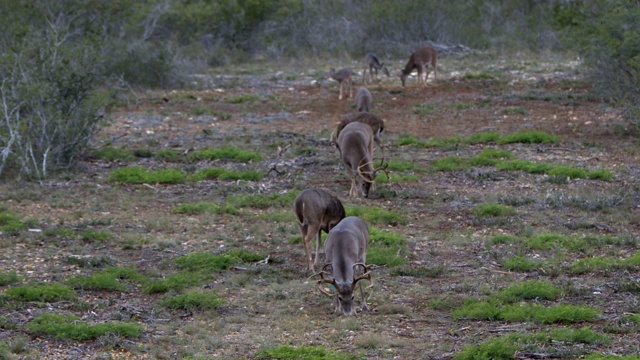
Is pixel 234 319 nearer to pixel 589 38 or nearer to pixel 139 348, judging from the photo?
pixel 139 348

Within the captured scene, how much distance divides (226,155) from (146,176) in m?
2.02

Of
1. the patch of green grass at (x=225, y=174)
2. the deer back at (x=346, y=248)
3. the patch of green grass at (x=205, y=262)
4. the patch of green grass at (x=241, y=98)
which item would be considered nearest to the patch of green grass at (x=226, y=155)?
the patch of green grass at (x=225, y=174)

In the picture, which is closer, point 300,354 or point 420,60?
point 300,354

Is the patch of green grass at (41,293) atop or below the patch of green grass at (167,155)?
atop

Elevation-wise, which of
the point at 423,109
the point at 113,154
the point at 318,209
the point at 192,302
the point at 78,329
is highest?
the point at 318,209

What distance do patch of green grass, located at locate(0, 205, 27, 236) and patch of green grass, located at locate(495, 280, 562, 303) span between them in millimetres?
6550

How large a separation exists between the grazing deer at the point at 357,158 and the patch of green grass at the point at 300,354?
6354 mm

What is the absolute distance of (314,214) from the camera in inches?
441

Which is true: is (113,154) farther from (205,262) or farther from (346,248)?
(346,248)

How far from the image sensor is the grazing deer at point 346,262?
935cm

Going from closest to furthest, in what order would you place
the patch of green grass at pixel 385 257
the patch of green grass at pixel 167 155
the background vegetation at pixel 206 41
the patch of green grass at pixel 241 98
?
the patch of green grass at pixel 385 257 → the background vegetation at pixel 206 41 → the patch of green grass at pixel 167 155 → the patch of green grass at pixel 241 98

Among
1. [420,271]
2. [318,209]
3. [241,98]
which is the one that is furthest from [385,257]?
[241,98]

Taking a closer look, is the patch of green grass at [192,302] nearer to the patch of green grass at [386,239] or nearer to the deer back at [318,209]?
the deer back at [318,209]

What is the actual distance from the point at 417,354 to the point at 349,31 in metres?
28.3
